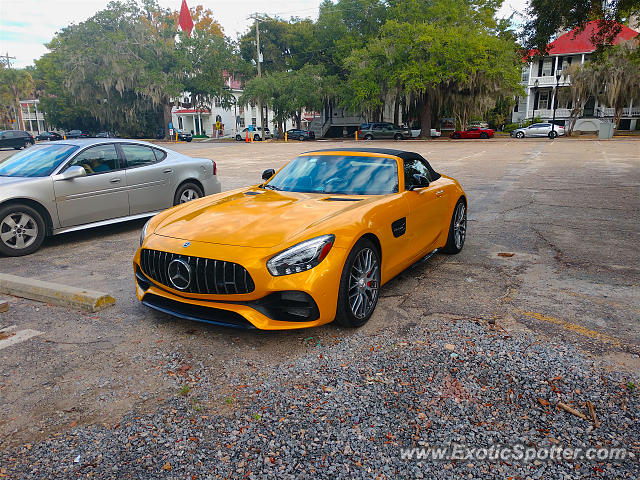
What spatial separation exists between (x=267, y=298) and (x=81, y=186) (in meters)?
4.67

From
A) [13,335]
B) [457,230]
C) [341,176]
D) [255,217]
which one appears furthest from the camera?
[457,230]

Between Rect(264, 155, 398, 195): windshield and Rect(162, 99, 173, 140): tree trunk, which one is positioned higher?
Rect(162, 99, 173, 140): tree trunk

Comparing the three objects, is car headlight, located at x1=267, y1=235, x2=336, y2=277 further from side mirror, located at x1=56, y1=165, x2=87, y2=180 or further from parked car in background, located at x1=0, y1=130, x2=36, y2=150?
parked car in background, located at x1=0, y1=130, x2=36, y2=150

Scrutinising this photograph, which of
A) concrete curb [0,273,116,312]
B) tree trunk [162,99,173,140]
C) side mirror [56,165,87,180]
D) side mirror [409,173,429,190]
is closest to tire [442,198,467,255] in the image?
side mirror [409,173,429,190]

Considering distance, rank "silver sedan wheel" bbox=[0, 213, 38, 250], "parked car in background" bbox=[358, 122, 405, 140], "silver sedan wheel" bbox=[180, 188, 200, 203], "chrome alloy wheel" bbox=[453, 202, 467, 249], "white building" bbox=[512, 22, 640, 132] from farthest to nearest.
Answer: "white building" bbox=[512, 22, 640, 132] → "parked car in background" bbox=[358, 122, 405, 140] → "silver sedan wheel" bbox=[180, 188, 200, 203] → "silver sedan wheel" bbox=[0, 213, 38, 250] → "chrome alloy wheel" bbox=[453, 202, 467, 249]

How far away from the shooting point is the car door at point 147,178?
304 inches

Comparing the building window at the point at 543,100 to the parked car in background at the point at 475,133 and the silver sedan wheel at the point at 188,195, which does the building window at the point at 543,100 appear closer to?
the parked car in background at the point at 475,133

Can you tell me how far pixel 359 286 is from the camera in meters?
4.05

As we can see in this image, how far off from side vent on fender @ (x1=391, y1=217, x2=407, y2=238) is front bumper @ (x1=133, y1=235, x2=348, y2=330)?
899 mm

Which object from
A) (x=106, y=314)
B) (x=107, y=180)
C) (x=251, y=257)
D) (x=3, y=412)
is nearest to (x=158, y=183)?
(x=107, y=180)

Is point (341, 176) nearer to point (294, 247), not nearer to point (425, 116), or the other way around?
point (294, 247)

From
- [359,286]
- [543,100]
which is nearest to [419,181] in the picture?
[359,286]

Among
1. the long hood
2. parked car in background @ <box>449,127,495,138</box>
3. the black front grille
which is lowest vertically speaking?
parked car in background @ <box>449,127,495,138</box>

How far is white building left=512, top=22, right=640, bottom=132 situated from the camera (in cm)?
5266
